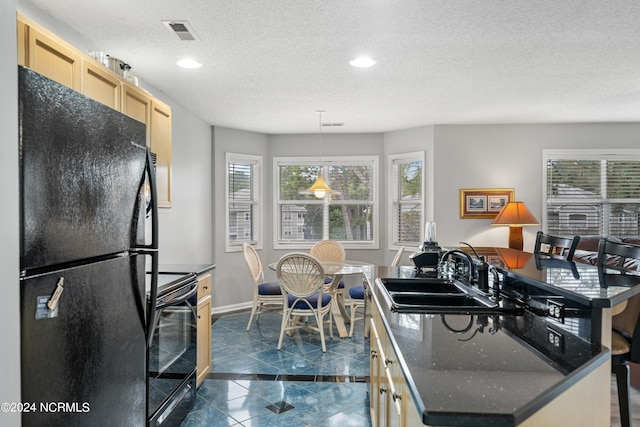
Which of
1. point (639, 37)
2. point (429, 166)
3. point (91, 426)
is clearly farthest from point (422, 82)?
point (91, 426)

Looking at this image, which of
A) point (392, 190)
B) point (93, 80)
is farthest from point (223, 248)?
point (93, 80)

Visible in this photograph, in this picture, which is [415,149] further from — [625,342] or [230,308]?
[625,342]

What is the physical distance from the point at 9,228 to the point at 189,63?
2438 millimetres

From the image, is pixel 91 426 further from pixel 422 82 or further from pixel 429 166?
pixel 429 166

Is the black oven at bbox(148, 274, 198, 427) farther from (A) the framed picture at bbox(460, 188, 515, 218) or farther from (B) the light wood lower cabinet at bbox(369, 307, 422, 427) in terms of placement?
(A) the framed picture at bbox(460, 188, 515, 218)

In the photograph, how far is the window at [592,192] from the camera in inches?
211

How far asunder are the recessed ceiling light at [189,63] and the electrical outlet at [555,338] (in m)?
2.88

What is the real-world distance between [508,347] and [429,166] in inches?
177

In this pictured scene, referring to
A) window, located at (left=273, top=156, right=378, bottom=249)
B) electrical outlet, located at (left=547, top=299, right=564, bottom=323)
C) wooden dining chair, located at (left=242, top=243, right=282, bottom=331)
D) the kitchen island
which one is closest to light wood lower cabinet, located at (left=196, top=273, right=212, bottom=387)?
wooden dining chair, located at (left=242, top=243, right=282, bottom=331)

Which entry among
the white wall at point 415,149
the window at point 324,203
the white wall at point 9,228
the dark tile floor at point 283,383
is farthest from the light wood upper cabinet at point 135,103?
the white wall at point 415,149

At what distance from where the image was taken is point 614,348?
1.84 m

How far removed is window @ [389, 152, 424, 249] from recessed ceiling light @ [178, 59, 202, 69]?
10.9 ft

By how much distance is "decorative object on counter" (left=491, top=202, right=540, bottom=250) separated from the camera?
486 cm

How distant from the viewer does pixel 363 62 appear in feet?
10.3
